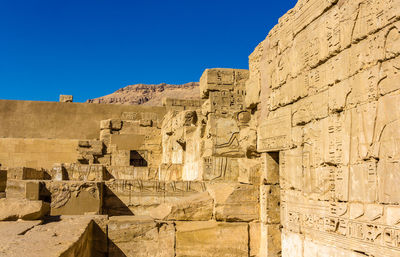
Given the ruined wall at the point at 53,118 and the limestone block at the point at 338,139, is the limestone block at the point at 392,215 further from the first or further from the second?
the ruined wall at the point at 53,118

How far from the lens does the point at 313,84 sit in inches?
197

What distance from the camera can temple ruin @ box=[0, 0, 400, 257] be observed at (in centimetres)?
390

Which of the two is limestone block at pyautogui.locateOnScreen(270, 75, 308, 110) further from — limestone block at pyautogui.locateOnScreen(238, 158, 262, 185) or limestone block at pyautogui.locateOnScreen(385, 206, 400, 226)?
limestone block at pyautogui.locateOnScreen(385, 206, 400, 226)

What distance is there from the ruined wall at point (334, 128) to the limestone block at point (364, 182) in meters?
0.01

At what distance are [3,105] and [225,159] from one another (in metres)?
14.9

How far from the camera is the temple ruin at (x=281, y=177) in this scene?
3896 mm

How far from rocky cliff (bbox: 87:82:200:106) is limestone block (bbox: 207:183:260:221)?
53.3 m

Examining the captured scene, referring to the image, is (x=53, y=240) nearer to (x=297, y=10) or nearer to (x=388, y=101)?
(x=388, y=101)

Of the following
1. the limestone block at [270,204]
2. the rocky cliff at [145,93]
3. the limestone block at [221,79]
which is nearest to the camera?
the limestone block at [270,204]

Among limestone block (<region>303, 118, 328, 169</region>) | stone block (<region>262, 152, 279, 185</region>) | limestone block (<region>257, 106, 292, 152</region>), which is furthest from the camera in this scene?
stone block (<region>262, 152, 279, 185</region>)

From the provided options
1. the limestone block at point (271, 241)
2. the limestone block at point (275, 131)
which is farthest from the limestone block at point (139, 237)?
the limestone block at point (275, 131)

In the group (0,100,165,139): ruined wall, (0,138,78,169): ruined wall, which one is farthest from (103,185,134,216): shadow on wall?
A: (0,100,165,139): ruined wall

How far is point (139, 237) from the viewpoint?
19.1 ft

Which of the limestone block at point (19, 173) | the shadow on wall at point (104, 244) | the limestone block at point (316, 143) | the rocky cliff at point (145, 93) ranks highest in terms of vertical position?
the rocky cliff at point (145, 93)
